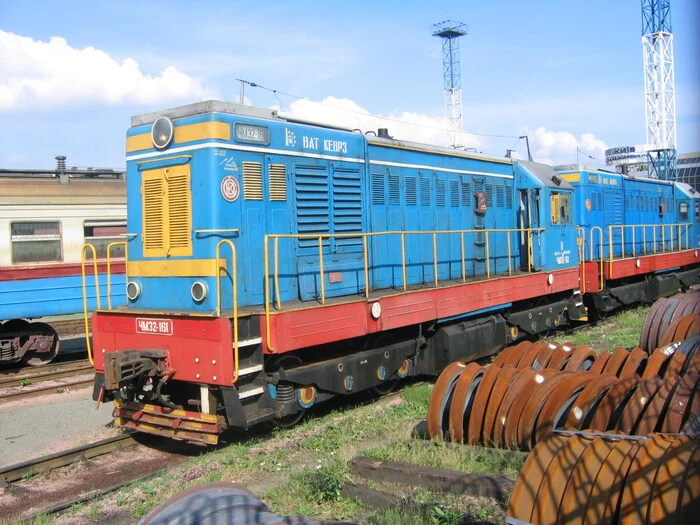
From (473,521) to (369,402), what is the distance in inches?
Answer: 175

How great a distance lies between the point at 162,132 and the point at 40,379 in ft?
20.2

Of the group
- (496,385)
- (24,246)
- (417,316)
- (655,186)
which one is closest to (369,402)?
(417,316)

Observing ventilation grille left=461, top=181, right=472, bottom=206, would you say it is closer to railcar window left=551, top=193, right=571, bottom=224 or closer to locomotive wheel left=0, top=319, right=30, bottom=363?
railcar window left=551, top=193, right=571, bottom=224

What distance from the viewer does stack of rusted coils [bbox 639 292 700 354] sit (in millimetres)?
8344

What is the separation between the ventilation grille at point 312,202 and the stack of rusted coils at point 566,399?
96.5 inches

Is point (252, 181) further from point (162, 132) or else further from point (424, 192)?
point (424, 192)

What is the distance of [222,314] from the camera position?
21.5 feet

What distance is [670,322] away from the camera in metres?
9.02

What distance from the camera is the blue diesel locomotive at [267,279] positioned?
6.67 metres

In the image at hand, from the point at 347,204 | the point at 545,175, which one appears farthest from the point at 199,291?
the point at 545,175

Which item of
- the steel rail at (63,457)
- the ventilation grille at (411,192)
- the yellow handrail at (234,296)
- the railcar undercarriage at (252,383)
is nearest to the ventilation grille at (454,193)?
the ventilation grille at (411,192)

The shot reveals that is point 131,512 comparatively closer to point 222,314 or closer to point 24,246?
point 222,314

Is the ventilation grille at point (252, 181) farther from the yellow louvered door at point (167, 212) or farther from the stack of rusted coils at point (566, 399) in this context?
the stack of rusted coils at point (566, 399)

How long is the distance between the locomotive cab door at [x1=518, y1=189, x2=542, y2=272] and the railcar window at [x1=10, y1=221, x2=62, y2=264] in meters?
9.01
